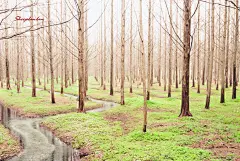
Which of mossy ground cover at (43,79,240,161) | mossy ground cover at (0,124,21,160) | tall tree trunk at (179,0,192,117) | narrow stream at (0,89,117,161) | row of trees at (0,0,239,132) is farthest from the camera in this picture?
row of trees at (0,0,239,132)

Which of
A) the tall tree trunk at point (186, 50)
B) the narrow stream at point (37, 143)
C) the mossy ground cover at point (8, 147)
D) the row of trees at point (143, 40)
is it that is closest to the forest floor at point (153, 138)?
the narrow stream at point (37, 143)

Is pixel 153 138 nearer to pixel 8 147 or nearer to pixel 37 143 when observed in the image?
pixel 37 143

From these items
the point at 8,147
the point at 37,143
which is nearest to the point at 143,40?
the point at 37,143

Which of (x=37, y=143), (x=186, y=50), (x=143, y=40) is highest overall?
(x=143, y=40)

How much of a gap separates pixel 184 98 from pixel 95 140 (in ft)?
16.5

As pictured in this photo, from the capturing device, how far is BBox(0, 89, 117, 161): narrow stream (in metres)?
7.29

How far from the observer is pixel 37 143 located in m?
8.65

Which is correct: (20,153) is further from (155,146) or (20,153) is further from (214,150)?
(214,150)

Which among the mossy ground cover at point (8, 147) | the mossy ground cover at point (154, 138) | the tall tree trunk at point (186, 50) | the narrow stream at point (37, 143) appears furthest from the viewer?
the tall tree trunk at point (186, 50)

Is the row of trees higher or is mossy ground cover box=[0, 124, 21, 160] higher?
the row of trees

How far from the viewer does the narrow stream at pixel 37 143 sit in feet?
23.9

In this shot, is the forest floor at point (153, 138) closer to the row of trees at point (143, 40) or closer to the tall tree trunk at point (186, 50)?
the tall tree trunk at point (186, 50)

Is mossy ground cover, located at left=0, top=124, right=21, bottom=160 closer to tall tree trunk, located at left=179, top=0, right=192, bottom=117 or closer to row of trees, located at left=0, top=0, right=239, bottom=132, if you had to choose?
row of trees, located at left=0, top=0, right=239, bottom=132

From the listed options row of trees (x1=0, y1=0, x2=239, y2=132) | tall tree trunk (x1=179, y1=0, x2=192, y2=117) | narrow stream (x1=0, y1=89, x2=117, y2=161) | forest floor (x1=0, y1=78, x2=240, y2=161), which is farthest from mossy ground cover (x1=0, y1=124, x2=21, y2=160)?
tall tree trunk (x1=179, y1=0, x2=192, y2=117)
